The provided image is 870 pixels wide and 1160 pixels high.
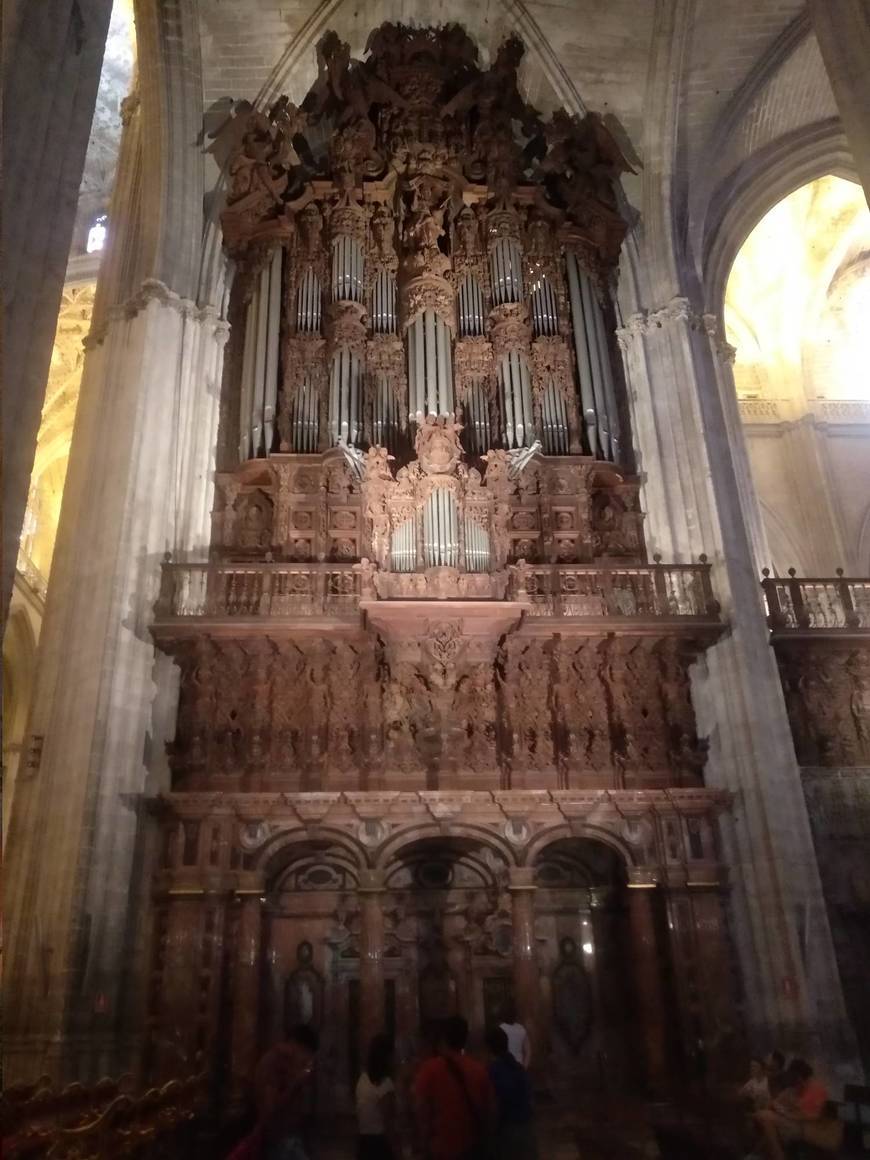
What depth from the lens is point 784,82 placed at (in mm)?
15219

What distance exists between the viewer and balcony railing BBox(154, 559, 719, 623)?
36.1ft

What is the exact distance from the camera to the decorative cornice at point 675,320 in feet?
45.2

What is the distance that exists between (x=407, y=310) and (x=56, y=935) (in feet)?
32.2

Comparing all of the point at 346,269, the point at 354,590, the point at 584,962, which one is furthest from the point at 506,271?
the point at 584,962

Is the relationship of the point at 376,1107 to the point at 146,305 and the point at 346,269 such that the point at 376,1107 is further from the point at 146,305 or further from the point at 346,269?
the point at 346,269

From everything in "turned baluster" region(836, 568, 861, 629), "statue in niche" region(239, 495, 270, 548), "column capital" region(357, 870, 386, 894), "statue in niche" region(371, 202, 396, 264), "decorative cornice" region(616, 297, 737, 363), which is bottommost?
"column capital" region(357, 870, 386, 894)

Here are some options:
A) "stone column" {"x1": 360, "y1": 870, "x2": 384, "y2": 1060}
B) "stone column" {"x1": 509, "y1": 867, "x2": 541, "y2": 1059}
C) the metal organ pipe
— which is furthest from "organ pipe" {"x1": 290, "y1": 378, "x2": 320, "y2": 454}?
"stone column" {"x1": 509, "y1": 867, "x2": 541, "y2": 1059}

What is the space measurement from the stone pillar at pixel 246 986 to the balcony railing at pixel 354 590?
3.31 metres

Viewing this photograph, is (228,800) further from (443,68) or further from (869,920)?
(443,68)

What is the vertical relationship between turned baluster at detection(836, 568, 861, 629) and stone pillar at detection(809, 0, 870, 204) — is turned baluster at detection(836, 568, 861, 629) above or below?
below

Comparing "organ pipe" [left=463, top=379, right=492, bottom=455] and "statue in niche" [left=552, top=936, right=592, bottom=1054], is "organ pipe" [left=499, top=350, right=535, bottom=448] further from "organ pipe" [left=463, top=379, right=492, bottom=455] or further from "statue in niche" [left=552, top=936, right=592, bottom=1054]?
"statue in niche" [left=552, top=936, right=592, bottom=1054]

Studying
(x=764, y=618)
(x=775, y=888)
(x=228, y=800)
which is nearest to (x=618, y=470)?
(x=764, y=618)

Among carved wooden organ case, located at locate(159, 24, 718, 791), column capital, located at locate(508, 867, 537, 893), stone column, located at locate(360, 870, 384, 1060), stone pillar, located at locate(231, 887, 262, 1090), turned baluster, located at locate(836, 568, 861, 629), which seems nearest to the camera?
stone pillar, located at locate(231, 887, 262, 1090)

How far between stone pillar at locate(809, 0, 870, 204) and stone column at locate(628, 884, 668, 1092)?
7640 millimetres
